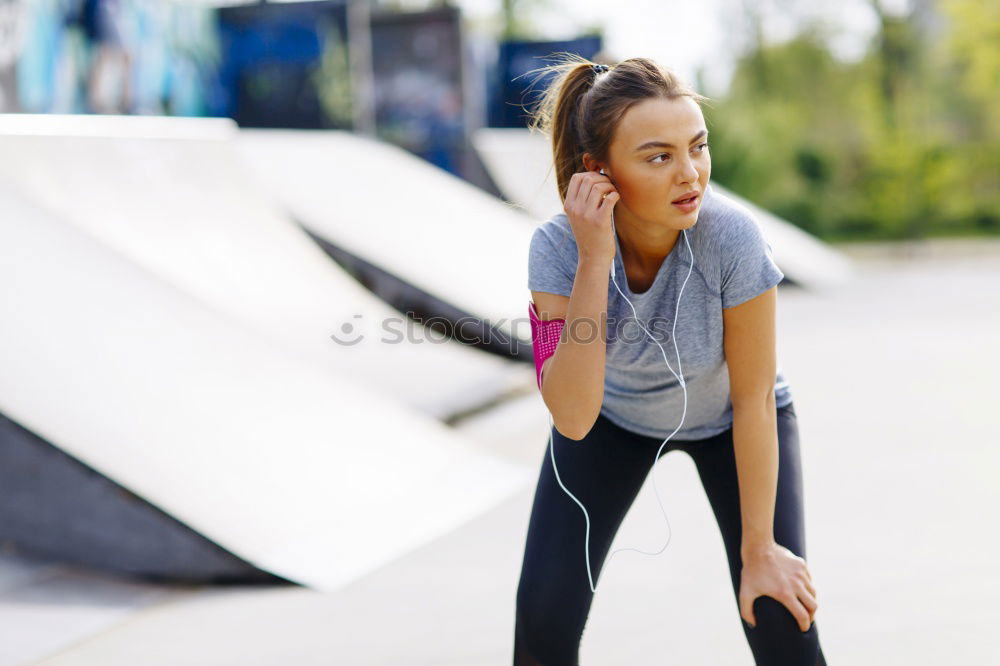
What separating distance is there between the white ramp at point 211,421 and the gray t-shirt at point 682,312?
6.61 feet

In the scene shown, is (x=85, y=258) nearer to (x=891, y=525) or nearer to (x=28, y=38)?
(x=891, y=525)

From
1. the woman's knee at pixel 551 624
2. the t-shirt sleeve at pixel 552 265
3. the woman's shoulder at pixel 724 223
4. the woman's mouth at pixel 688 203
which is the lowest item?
the woman's knee at pixel 551 624

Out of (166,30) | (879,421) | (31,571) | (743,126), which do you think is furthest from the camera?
(743,126)

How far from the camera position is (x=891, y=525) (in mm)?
4375

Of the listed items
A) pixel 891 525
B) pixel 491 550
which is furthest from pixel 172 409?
pixel 891 525

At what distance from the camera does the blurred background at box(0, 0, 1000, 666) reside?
3.54 m

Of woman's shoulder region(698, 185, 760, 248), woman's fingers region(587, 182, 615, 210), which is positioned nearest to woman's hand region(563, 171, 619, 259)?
woman's fingers region(587, 182, 615, 210)

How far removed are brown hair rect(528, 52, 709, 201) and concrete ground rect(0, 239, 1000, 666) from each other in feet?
5.72

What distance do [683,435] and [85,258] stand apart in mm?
3698

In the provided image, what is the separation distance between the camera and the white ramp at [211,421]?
12.9ft

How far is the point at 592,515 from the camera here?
2.32 m

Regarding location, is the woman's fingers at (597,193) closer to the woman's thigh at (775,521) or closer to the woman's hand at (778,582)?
the woman's thigh at (775,521)

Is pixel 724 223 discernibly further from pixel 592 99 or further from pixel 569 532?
pixel 569 532

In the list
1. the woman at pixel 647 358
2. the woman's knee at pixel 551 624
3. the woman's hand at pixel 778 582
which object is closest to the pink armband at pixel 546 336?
the woman at pixel 647 358
